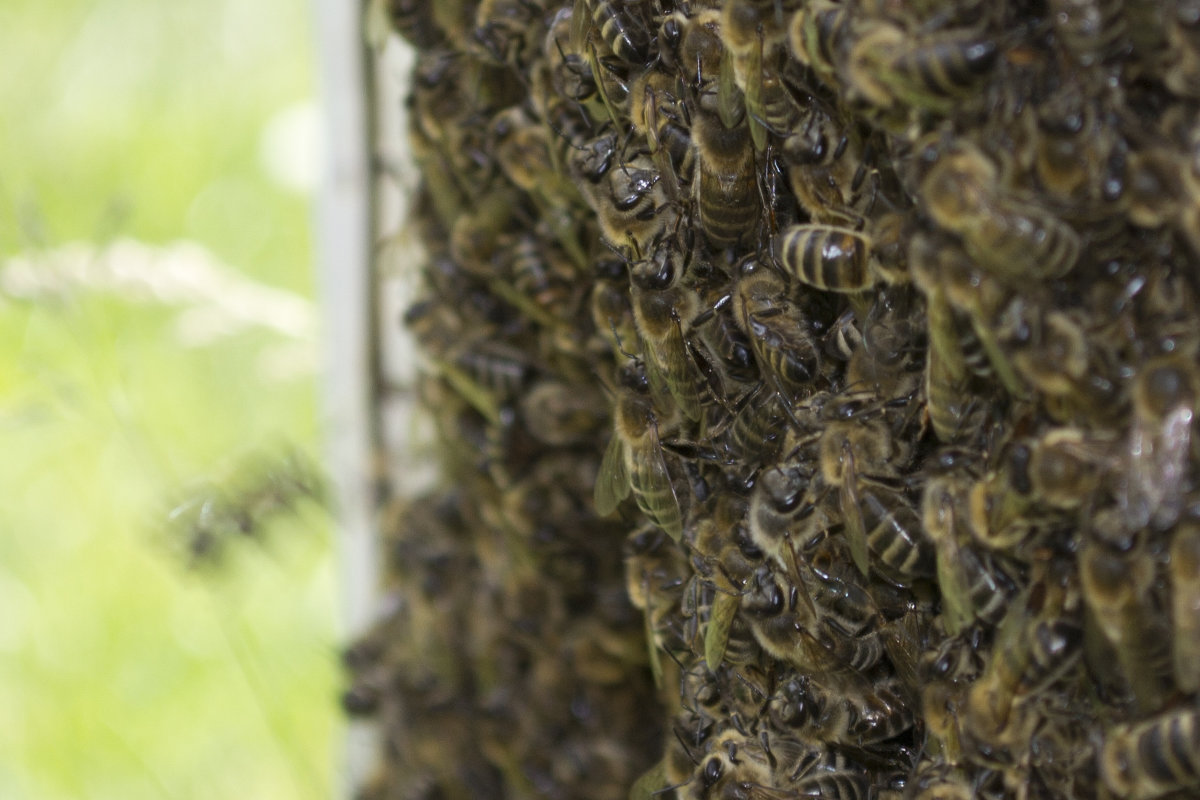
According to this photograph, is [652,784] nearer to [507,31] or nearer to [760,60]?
[760,60]

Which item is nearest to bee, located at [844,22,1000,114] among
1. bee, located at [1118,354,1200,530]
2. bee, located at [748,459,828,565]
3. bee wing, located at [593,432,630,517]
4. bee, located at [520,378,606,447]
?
bee, located at [1118,354,1200,530]

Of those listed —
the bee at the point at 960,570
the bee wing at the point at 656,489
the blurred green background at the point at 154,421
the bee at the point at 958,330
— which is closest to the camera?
the bee at the point at 958,330

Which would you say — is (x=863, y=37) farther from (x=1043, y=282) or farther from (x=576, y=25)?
(x=576, y=25)

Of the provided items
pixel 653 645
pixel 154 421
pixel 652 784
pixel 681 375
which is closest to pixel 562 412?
pixel 653 645

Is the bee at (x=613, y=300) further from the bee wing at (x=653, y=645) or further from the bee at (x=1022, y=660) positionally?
the bee at (x=1022, y=660)

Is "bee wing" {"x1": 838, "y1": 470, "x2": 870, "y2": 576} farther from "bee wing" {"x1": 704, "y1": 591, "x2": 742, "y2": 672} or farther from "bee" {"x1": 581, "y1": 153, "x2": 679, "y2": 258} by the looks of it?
"bee" {"x1": 581, "y1": 153, "x2": 679, "y2": 258}

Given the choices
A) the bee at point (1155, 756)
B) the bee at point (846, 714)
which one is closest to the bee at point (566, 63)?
the bee at point (846, 714)

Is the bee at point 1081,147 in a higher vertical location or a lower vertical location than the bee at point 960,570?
higher
